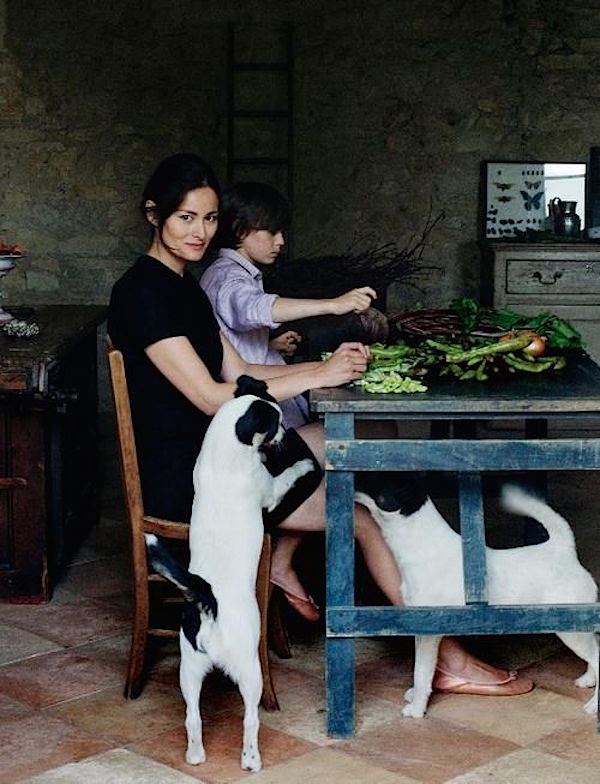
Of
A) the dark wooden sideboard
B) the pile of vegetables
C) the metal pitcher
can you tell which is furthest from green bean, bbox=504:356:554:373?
the metal pitcher

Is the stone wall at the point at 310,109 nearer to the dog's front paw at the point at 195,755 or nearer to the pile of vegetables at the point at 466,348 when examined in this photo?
the pile of vegetables at the point at 466,348

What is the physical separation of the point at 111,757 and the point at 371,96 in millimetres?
5644

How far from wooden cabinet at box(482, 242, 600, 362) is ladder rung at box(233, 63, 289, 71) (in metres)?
1.71

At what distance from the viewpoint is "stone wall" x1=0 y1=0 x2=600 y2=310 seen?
25.8 feet

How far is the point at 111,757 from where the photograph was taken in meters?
3.19

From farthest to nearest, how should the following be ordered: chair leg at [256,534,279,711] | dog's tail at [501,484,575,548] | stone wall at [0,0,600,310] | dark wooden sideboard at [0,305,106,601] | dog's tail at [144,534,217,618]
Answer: stone wall at [0,0,600,310], dark wooden sideboard at [0,305,106,601], dog's tail at [501,484,575,548], chair leg at [256,534,279,711], dog's tail at [144,534,217,618]

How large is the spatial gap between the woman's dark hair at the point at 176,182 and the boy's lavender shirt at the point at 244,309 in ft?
1.83

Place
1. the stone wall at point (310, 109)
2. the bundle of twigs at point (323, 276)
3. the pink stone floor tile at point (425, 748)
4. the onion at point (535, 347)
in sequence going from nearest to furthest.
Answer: the pink stone floor tile at point (425, 748), the onion at point (535, 347), the bundle of twigs at point (323, 276), the stone wall at point (310, 109)

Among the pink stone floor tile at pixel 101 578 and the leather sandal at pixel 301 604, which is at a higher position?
the leather sandal at pixel 301 604

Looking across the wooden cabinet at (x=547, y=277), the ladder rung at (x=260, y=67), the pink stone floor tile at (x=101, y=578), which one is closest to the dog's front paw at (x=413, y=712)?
the pink stone floor tile at (x=101, y=578)

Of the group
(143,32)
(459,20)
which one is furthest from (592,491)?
(143,32)

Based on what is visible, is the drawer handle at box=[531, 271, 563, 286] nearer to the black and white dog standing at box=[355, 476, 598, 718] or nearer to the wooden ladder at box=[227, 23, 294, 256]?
the wooden ladder at box=[227, 23, 294, 256]

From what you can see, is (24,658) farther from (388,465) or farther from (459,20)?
(459,20)

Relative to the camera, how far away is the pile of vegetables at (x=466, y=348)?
361cm
